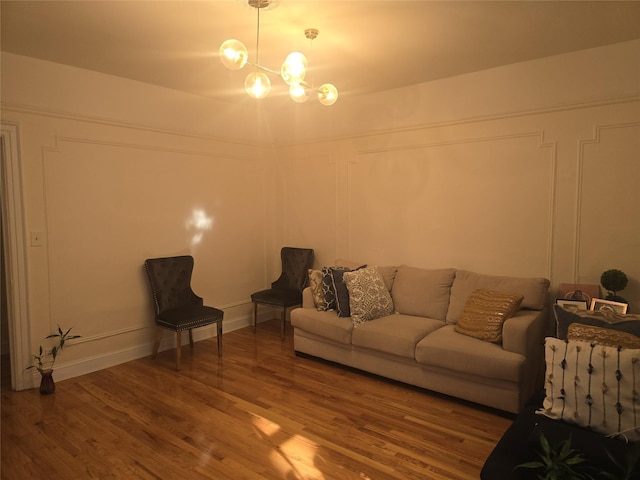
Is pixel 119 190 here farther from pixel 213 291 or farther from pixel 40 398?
pixel 40 398

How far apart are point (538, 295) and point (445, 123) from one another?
1807mm

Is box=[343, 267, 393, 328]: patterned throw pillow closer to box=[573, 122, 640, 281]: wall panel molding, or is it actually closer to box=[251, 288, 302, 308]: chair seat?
box=[251, 288, 302, 308]: chair seat

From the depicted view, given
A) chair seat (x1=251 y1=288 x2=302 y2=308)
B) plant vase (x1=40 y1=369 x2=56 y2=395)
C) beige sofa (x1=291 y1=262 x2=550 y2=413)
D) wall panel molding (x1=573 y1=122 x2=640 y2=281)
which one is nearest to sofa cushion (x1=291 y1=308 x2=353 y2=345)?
beige sofa (x1=291 y1=262 x2=550 y2=413)

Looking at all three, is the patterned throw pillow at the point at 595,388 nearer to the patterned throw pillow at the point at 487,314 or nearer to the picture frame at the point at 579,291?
the patterned throw pillow at the point at 487,314

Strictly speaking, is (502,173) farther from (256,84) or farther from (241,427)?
(241,427)

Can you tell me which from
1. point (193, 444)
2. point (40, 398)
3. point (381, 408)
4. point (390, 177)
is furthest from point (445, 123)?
point (40, 398)

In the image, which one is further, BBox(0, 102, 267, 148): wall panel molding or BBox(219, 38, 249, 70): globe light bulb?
BBox(0, 102, 267, 148): wall panel molding

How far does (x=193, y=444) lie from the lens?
265 cm

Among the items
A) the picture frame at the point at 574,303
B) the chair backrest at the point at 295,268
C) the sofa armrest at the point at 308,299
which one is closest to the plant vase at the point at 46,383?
the sofa armrest at the point at 308,299

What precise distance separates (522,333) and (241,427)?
2.07m

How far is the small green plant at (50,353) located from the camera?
347cm

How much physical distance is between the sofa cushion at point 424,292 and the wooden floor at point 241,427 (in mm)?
746

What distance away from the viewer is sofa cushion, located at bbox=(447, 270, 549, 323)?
11.1ft

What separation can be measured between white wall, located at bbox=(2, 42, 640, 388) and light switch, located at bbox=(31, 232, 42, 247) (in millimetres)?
38
